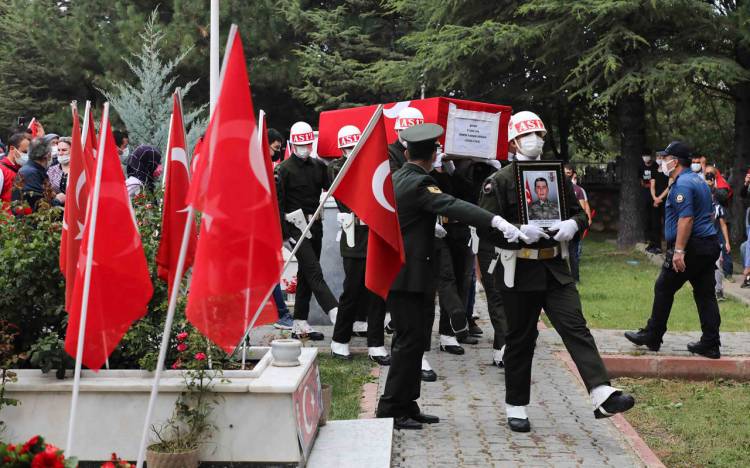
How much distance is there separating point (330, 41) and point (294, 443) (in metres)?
23.8

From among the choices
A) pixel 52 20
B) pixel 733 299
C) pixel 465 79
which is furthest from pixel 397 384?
pixel 52 20

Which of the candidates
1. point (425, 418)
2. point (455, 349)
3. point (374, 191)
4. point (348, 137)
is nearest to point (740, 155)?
point (455, 349)

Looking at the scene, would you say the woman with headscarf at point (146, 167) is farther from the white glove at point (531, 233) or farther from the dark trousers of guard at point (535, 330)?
the white glove at point (531, 233)

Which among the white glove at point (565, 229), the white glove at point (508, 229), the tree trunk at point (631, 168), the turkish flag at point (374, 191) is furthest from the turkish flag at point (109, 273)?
the tree trunk at point (631, 168)

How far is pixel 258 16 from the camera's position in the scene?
29203mm

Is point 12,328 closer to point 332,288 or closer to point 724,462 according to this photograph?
point 724,462

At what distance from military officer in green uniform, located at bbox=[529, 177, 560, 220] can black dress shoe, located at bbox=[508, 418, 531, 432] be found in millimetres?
1412

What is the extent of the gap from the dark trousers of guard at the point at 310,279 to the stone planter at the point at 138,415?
464 centimetres

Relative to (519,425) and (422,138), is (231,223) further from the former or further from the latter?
(519,425)

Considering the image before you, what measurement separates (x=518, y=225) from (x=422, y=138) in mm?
898

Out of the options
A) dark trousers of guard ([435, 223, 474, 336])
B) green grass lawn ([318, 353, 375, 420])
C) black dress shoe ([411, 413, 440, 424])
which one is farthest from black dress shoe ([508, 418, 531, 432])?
dark trousers of guard ([435, 223, 474, 336])

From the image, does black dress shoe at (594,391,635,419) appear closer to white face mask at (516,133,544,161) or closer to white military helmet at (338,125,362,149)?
white face mask at (516,133,544,161)

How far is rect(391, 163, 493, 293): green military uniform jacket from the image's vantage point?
6703mm

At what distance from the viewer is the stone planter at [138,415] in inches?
215
